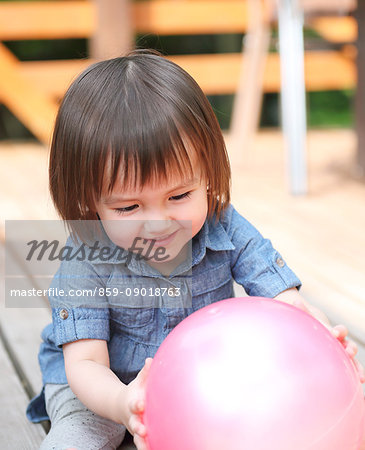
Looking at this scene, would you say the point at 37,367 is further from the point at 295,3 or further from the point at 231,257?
the point at 295,3

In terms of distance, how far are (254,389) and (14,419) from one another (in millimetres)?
626

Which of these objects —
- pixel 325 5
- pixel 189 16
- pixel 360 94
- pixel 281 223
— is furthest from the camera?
pixel 189 16

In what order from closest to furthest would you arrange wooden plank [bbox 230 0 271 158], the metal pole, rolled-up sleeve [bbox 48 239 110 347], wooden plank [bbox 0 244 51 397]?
rolled-up sleeve [bbox 48 239 110 347] < wooden plank [bbox 0 244 51 397] < the metal pole < wooden plank [bbox 230 0 271 158]

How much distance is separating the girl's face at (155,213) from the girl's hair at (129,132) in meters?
0.02

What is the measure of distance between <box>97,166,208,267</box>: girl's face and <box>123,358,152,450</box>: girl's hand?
0.22m

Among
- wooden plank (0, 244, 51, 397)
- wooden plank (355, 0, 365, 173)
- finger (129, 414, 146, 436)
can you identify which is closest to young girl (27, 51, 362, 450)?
finger (129, 414, 146, 436)

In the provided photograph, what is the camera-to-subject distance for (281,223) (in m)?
2.73

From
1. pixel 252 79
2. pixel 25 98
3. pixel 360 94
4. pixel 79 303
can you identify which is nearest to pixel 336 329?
pixel 79 303

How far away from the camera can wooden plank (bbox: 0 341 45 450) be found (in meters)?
1.31

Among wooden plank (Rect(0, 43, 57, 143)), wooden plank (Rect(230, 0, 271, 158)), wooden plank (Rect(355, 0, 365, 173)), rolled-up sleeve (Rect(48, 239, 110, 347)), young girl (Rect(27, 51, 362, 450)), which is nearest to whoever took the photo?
young girl (Rect(27, 51, 362, 450))

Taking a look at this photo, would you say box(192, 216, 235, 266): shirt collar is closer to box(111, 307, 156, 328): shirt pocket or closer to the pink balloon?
box(111, 307, 156, 328): shirt pocket

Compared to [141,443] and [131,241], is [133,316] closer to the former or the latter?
[131,241]

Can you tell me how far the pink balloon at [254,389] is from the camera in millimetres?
936

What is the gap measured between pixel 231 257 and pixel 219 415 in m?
0.48
